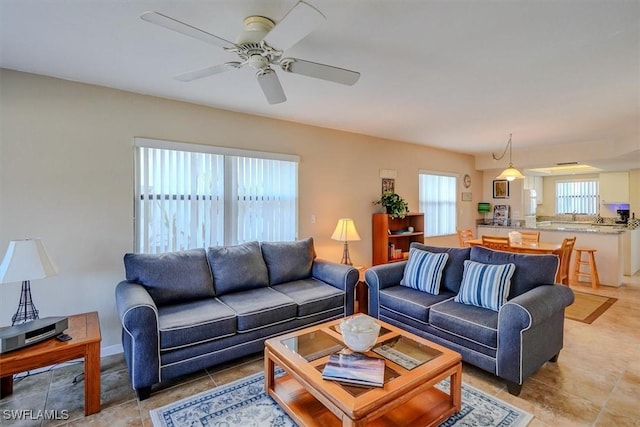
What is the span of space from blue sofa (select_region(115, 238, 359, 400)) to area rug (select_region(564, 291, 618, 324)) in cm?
278

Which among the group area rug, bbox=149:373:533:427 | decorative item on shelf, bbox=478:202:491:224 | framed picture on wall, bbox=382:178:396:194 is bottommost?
area rug, bbox=149:373:533:427

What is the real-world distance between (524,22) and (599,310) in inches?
154

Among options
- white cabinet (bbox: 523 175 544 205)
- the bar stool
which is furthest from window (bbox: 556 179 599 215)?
the bar stool

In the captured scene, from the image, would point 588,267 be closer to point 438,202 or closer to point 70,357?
point 438,202

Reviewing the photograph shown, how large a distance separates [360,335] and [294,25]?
1.77 m

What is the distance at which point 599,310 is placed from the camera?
13.1 feet

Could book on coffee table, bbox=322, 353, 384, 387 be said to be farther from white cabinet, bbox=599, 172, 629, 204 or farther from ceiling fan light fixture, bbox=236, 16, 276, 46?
white cabinet, bbox=599, 172, 629, 204

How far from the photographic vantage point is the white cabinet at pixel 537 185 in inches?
290

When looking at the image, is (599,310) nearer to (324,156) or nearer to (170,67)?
(324,156)

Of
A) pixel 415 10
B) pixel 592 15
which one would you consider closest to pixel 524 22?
pixel 592 15

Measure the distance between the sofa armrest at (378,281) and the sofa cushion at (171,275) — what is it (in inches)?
63.3

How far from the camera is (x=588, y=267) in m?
5.42

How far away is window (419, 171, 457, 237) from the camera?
5973 millimetres

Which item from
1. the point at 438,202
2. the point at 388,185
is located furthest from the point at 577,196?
the point at 388,185
